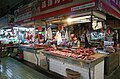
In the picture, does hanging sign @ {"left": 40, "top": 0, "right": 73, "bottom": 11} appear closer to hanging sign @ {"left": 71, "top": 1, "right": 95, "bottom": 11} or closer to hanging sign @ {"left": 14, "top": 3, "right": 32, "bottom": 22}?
hanging sign @ {"left": 71, "top": 1, "right": 95, "bottom": 11}

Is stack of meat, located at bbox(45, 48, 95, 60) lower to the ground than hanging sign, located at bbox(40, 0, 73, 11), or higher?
lower

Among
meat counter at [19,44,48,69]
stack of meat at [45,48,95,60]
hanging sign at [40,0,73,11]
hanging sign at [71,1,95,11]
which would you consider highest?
hanging sign at [40,0,73,11]

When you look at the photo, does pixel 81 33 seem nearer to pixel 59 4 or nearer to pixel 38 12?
pixel 38 12

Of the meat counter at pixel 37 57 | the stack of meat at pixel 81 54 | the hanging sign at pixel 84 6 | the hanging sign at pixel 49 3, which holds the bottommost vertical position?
the meat counter at pixel 37 57

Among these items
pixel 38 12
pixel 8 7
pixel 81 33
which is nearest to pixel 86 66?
pixel 38 12

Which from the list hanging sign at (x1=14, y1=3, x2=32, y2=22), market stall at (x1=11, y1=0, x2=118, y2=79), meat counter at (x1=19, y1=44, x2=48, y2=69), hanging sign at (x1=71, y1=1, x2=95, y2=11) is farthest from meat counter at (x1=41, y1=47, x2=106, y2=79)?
hanging sign at (x1=14, y1=3, x2=32, y2=22)

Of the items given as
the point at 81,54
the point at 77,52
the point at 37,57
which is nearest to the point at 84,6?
the point at 81,54

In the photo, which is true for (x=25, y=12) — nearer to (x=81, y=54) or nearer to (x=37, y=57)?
(x=37, y=57)

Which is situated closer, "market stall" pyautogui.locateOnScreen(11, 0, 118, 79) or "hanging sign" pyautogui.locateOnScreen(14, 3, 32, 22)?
"market stall" pyautogui.locateOnScreen(11, 0, 118, 79)

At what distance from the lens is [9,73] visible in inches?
217

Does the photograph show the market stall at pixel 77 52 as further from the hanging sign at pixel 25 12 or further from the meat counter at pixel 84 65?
the hanging sign at pixel 25 12

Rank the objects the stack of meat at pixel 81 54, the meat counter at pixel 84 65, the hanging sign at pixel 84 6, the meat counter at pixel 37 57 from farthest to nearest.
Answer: the meat counter at pixel 37 57
the stack of meat at pixel 81 54
the meat counter at pixel 84 65
the hanging sign at pixel 84 6

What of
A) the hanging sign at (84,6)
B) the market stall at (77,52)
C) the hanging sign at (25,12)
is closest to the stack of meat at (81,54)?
the market stall at (77,52)

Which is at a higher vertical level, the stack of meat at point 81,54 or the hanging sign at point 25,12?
the hanging sign at point 25,12
